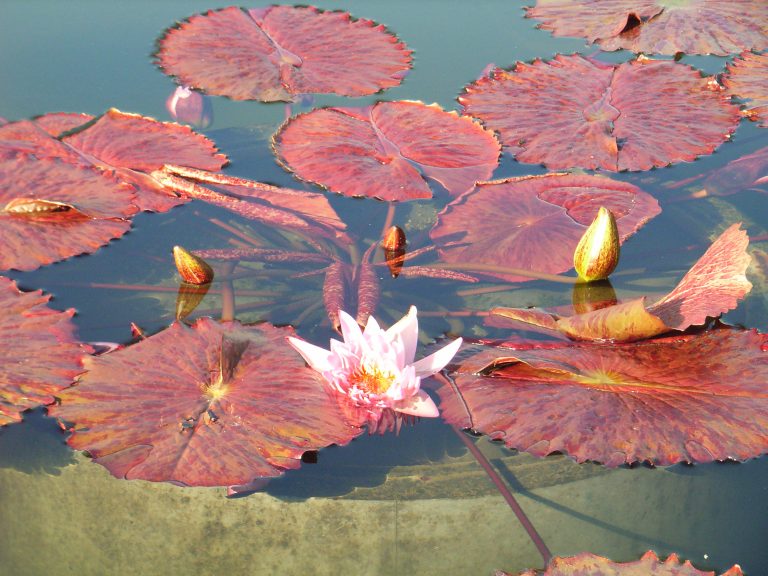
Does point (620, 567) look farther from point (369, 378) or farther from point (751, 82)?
point (751, 82)

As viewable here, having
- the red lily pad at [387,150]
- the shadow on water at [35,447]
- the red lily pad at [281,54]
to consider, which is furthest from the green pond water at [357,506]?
the red lily pad at [281,54]

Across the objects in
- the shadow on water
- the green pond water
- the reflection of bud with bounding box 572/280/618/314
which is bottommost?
the green pond water

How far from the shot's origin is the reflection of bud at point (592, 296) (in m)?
2.76

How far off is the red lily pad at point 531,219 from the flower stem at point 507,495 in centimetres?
82

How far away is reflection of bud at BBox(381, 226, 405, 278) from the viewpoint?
9.48 ft

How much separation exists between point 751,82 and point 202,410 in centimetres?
319

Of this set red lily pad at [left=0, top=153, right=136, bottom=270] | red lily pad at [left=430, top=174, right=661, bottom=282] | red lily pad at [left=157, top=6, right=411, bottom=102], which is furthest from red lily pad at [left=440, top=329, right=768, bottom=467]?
red lily pad at [left=157, top=6, right=411, bottom=102]

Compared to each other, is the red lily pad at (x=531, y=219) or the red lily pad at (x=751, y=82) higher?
the red lily pad at (x=751, y=82)

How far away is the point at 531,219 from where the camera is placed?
302 cm

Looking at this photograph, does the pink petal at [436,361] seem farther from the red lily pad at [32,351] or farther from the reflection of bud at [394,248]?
the red lily pad at [32,351]

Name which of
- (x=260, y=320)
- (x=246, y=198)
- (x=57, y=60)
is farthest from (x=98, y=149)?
(x=57, y=60)

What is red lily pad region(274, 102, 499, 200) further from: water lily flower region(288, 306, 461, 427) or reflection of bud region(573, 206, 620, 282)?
water lily flower region(288, 306, 461, 427)

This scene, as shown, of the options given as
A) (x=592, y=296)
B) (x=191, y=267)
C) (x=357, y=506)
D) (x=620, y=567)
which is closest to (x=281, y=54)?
(x=191, y=267)

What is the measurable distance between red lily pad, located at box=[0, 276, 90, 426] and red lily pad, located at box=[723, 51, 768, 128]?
313 centimetres
